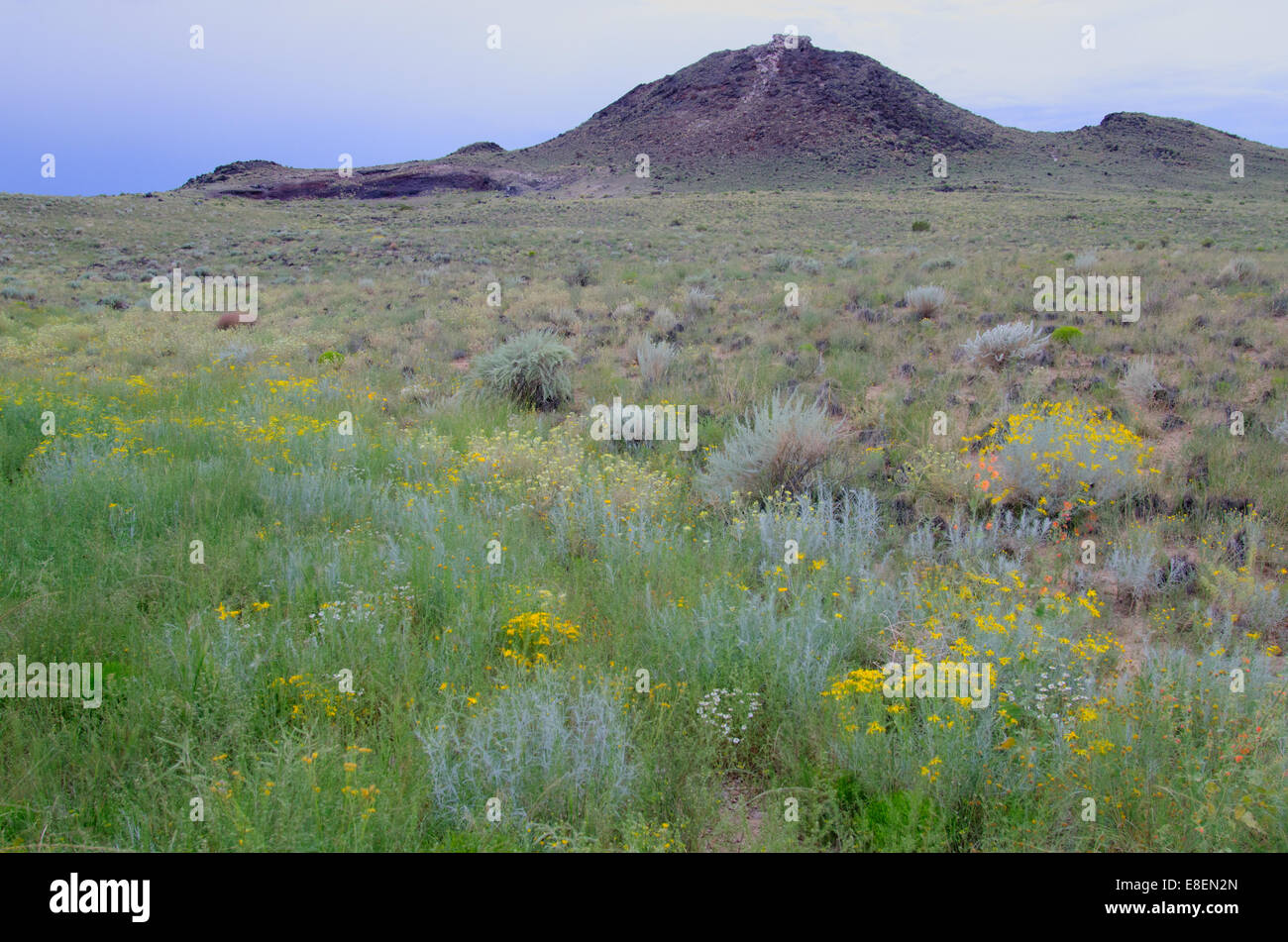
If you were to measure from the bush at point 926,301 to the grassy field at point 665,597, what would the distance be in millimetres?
449

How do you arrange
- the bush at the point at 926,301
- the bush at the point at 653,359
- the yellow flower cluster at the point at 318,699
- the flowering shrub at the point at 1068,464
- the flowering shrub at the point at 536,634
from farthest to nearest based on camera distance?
the bush at the point at 926,301, the bush at the point at 653,359, the flowering shrub at the point at 1068,464, the flowering shrub at the point at 536,634, the yellow flower cluster at the point at 318,699

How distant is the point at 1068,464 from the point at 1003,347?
3.78m

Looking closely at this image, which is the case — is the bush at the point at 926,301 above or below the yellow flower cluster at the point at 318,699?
above

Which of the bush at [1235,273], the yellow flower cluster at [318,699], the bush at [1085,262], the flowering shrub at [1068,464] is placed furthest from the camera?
the bush at [1085,262]

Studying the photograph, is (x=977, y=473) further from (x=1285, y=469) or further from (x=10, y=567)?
(x=10, y=567)

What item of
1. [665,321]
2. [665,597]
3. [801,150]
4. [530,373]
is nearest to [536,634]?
[665,597]

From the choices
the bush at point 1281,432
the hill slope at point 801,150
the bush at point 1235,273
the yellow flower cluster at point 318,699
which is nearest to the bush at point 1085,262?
the bush at point 1235,273

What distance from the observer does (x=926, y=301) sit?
36.9ft

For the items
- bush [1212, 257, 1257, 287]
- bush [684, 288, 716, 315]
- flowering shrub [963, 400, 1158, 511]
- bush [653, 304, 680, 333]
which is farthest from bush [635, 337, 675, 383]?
bush [1212, 257, 1257, 287]

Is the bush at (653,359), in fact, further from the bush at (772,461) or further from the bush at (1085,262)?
the bush at (1085,262)

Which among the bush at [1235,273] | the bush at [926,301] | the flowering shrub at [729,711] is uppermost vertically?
the bush at [1235,273]

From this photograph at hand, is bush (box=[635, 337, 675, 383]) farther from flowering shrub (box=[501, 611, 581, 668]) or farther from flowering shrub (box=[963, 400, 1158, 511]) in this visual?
flowering shrub (box=[501, 611, 581, 668])

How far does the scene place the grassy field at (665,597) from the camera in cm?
265

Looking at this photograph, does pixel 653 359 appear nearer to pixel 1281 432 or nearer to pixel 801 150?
pixel 1281 432
